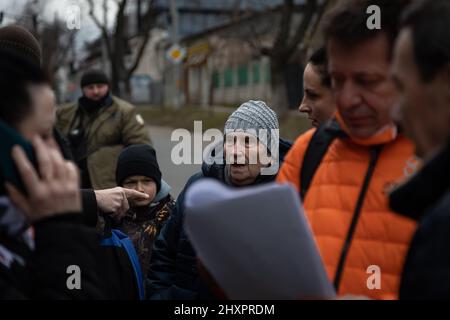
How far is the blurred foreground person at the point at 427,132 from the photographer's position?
1.35 m

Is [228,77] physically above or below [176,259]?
below

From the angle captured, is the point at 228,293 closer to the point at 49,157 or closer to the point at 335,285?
the point at 335,285

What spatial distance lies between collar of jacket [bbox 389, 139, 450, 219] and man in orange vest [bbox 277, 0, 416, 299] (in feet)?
0.71

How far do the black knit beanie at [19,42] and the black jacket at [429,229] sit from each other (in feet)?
5.79

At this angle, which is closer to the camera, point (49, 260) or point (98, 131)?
point (49, 260)

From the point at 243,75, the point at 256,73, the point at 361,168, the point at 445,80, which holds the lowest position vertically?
the point at 243,75

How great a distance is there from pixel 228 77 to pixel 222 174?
1600 inches

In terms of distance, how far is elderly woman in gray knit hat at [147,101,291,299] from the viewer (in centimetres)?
275

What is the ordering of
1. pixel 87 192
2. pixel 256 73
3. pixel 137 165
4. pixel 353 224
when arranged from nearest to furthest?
pixel 353 224 < pixel 87 192 < pixel 137 165 < pixel 256 73

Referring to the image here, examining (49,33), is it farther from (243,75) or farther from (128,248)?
(128,248)

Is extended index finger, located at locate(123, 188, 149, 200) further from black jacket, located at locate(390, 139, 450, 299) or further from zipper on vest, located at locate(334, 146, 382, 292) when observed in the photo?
black jacket, located at locate(390, 139, 450, 299)

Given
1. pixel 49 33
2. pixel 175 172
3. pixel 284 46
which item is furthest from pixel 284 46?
pixel 49 33

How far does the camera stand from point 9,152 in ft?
5.04

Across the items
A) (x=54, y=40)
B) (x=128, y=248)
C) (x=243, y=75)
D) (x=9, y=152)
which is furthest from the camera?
(x=54, y=40)
